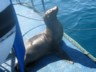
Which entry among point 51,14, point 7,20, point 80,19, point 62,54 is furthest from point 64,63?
point 80,19

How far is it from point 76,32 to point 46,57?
8.65 ft

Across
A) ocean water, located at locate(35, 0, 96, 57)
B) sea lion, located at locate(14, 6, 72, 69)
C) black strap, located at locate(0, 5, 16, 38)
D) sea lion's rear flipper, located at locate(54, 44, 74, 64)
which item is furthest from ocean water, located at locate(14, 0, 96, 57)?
black strap, located at locate(0, 5, 16, 38)

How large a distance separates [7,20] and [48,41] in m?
2.71

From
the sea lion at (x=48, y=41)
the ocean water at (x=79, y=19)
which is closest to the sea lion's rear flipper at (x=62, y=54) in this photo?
the sea lion at (x=48, y=41)

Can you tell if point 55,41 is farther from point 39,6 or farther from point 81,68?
point 39,6

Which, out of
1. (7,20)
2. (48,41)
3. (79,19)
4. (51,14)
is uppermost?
(7,20)

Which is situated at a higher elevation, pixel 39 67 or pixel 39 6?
pixel 39 67

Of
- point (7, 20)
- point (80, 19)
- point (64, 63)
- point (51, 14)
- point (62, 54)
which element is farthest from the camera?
point (80, 19)

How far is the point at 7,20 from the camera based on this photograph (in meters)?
3.53

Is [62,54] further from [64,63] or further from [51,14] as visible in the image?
[51,14]

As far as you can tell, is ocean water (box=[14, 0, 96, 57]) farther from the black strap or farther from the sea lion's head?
the black strap

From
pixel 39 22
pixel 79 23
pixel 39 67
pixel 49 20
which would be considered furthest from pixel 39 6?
pixel 39 67

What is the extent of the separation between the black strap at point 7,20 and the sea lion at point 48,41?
2243mm

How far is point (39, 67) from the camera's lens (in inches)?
217
